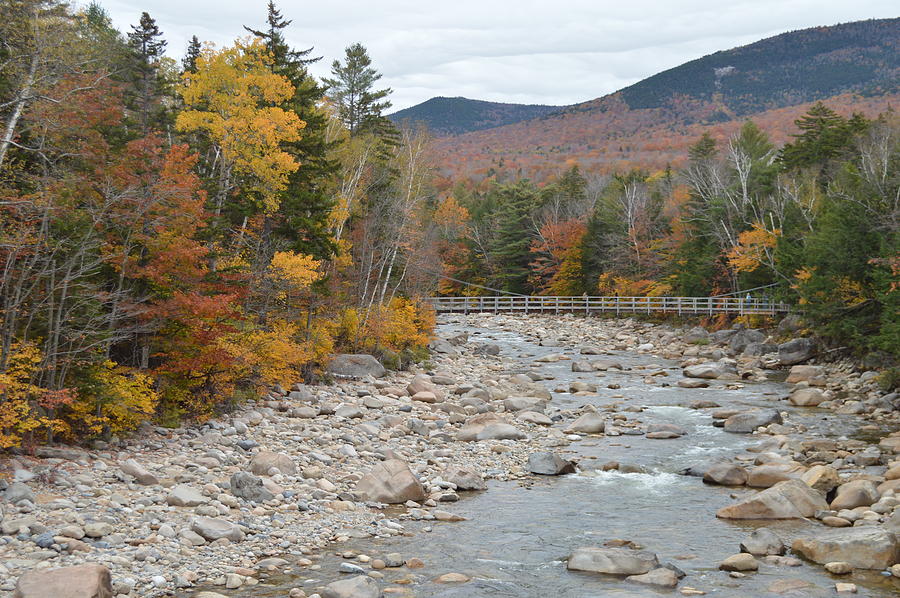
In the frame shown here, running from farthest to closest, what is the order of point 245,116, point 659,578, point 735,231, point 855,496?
point 735,231 < point 245,116 < point 855,496 < point 659,578

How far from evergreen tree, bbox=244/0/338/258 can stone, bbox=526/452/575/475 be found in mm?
11243

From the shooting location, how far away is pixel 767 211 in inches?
1613

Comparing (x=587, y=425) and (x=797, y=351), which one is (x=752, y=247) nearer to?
(x=797, y=351)

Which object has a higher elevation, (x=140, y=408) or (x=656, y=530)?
(x=140, y=408)

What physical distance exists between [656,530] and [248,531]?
6.20 meters

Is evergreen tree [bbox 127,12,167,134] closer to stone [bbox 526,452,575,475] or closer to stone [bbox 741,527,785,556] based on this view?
stone [bbox 526,452,575,475]

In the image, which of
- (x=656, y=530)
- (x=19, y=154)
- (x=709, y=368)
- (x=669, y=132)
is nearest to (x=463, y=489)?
(x=656, y=530)

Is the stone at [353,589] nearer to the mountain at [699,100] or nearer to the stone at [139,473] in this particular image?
the stone at [139,473]

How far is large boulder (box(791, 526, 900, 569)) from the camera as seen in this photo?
9922mm

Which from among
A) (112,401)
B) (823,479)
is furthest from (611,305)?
(112,401)

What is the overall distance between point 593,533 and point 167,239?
990 centimetres

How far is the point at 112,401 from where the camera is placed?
44.0ft

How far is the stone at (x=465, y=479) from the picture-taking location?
46.0ft

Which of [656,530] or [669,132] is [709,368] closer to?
[656,530]
